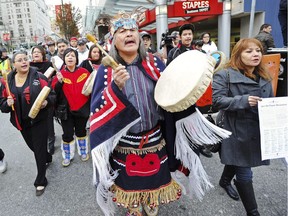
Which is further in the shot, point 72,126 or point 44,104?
point 72,126

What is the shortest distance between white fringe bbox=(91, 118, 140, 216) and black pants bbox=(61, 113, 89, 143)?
178 centimetres

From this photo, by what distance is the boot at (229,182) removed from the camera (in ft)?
8.42

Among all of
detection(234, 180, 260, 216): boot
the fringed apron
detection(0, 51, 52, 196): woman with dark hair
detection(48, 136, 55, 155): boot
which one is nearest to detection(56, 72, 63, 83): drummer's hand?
detection(0, 51, 52, 196): woman with dark hair

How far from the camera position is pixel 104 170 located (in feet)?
5.82

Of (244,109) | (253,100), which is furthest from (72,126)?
(253,100)

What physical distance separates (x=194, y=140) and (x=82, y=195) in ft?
5.45

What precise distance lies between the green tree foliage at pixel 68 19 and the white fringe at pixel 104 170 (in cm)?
3025

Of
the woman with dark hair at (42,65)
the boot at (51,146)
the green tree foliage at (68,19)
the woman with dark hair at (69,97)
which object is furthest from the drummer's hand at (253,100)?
the green tree foliage at (68,19)

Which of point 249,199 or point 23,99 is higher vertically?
point 23,99

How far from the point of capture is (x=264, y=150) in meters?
1.88

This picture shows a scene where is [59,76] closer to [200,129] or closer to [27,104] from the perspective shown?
[27,104]

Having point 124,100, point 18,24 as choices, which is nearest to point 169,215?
point 124,100

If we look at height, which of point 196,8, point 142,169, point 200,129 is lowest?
point 142,169

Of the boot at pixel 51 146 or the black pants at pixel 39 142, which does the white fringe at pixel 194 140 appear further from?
the boot at pixel 51 146
